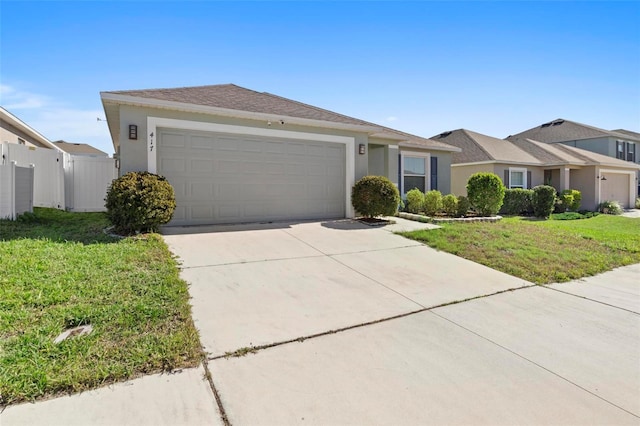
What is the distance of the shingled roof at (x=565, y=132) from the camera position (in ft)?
86.3

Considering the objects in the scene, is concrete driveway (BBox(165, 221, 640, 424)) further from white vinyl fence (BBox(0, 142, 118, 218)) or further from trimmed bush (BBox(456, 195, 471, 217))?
white vinyl fence (BBox(0, 142, 118, 218))

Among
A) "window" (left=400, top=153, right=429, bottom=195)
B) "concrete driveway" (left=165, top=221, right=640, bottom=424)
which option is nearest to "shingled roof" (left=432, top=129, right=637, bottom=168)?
"window" (left=400, top=153, right=429, bottom=195)

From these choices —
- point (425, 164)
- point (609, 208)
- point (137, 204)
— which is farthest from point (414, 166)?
point (609, 208)

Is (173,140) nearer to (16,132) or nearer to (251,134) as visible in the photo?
(251,134)

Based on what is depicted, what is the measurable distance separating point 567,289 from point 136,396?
18.5 ft

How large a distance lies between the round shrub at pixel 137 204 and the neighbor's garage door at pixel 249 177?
1275 millimetres

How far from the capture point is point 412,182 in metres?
14.9

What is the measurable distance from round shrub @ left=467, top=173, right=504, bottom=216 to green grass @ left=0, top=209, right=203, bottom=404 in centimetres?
972

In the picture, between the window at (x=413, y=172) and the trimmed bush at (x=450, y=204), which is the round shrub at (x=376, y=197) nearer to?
the trimmed bush at (x=450, y=204)

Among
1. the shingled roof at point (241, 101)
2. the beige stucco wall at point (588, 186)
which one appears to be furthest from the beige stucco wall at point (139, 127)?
the beige stucco wall at point (588, 186)

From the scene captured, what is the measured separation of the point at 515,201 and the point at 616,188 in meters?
11.6

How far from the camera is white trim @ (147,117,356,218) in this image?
25.3 ft

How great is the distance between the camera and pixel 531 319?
3.85m

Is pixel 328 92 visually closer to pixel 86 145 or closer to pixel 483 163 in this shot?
pixel 483 163
